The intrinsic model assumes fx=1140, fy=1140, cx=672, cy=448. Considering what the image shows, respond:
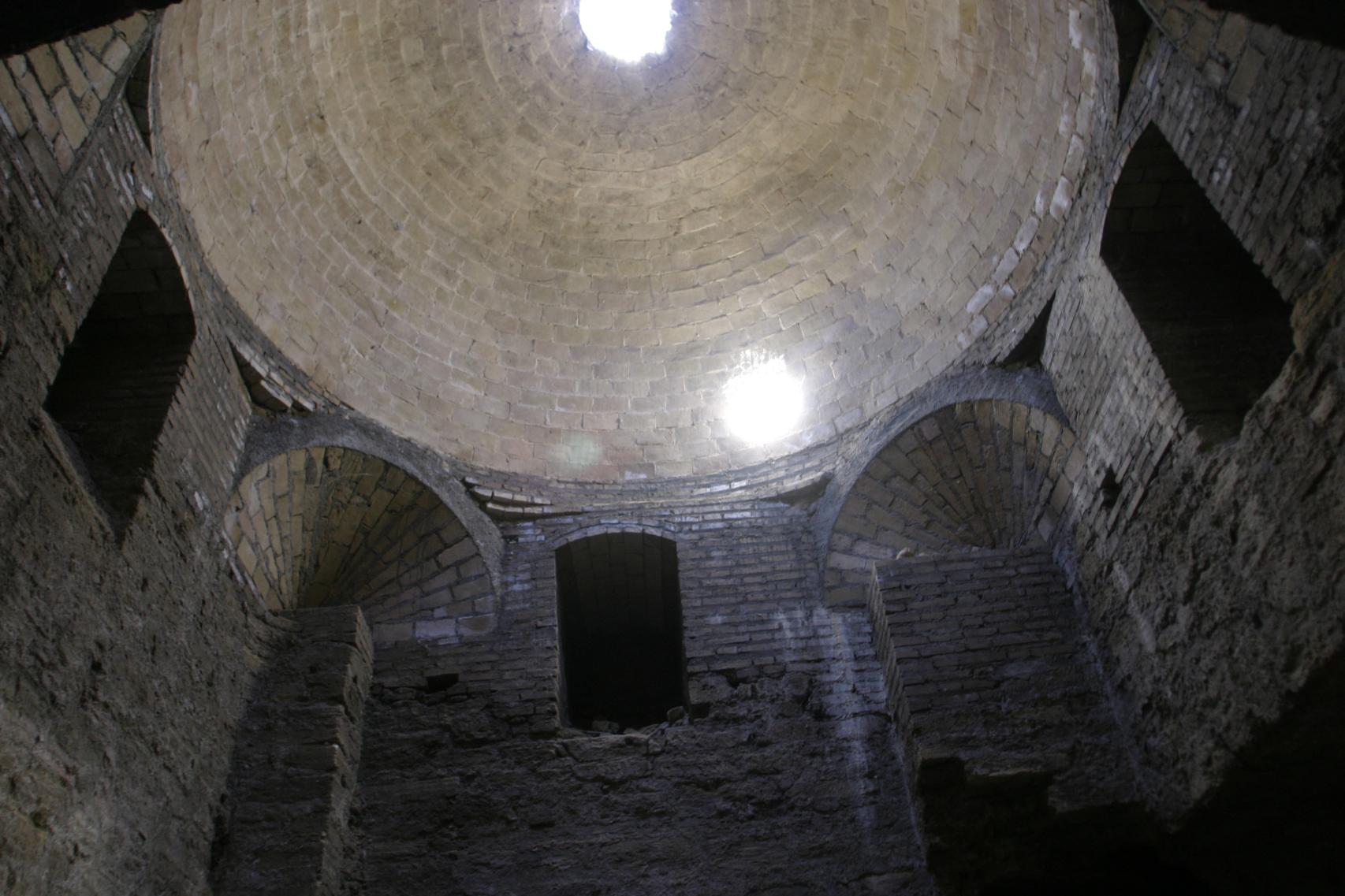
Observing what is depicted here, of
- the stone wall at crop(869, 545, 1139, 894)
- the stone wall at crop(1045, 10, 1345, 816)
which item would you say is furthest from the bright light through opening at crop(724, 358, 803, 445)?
the stone wall at crop(1045, 10, 1345, 816)

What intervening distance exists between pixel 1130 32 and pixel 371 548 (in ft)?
15.9

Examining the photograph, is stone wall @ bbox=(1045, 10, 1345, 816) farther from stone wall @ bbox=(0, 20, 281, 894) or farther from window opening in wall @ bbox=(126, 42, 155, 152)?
window opening in wall @ bbox=(126, 42, 155, 152)

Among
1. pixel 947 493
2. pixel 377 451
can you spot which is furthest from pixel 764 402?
pixel 377 451

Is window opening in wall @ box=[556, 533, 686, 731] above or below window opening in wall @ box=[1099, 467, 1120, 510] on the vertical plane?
above

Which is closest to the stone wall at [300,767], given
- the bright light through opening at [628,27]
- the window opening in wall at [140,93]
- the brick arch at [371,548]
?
the brick arch at [371,548]

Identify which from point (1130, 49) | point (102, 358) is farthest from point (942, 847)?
point (102, 358)

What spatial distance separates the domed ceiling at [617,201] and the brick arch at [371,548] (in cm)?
73

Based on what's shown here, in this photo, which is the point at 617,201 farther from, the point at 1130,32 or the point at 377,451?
the point at 1130,32

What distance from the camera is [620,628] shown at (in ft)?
24.1

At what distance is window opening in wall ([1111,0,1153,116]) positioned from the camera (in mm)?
5258

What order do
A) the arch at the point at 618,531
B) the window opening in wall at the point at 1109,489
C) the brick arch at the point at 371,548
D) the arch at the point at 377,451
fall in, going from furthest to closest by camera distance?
the arch at the point at 618,531 < the brick arch at the point at 371,548 < the arch at the point at 377,451 < the window opening in wall at the point at 1109,489

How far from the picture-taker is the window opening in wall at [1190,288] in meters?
4.97

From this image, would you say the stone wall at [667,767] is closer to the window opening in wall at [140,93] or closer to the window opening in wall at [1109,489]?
the window opening in wall at [1109,489]

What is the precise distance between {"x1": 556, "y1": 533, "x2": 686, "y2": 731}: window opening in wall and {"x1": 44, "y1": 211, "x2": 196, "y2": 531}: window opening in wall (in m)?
2.54
